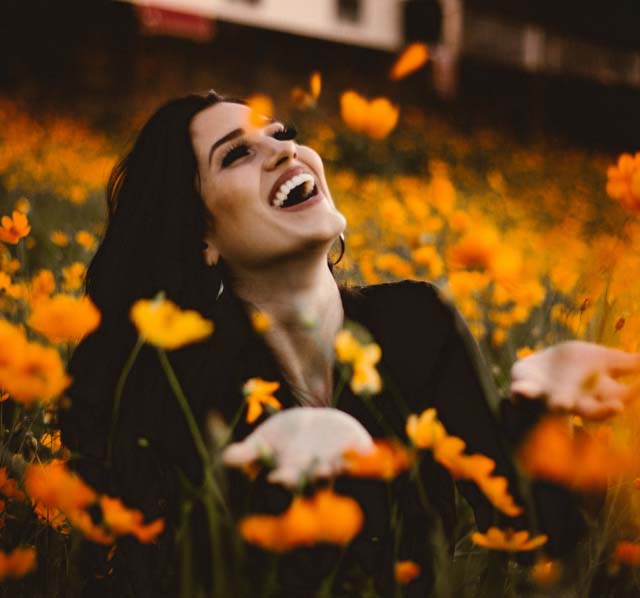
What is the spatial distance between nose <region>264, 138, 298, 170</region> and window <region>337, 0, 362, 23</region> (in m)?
11.3

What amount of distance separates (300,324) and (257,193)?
17cm

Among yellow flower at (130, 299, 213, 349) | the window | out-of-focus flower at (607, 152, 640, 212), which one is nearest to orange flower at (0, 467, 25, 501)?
yellow flower at (130, 299, 213, 349)

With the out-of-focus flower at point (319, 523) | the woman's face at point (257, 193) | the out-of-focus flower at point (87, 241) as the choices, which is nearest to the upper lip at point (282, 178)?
the woman's face at point (257, 193)

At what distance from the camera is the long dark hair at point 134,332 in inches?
38.4

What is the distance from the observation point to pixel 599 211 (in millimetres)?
5445

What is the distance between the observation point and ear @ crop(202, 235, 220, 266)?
111cm

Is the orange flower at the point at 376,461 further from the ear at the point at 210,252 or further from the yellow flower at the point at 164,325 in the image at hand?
the ear at the point at 210,252

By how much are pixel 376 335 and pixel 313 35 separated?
10504mm

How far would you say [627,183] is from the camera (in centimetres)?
79

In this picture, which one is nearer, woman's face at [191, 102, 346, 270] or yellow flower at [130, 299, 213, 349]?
yellow flower at [130, 299, 213, 349]

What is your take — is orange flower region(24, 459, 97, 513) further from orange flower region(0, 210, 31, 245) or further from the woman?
orange flower region(0, 210, 31, 245)

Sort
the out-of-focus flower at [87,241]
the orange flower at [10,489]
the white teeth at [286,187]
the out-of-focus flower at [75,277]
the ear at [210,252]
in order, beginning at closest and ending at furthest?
the orange flower at [10,489] < the white teeth at [286,187] < the ear at [210,252] < the out-of-focus flower at [75,277] < the out-of-focus flower at [87,241]

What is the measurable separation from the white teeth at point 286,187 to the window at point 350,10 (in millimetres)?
11303

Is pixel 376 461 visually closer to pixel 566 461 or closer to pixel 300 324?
pixel 566 461
